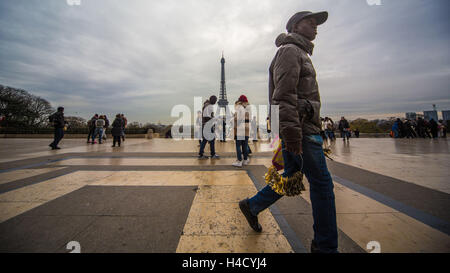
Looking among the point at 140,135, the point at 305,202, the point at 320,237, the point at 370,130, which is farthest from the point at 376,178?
the point at 370,130

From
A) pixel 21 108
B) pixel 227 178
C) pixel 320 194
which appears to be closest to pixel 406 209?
pixel 320 194

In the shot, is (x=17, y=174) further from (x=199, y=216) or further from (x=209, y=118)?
(x=209, y=118)

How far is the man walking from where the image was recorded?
4.30 feet

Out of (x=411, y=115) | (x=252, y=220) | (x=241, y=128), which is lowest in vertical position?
(x=252, y=220)

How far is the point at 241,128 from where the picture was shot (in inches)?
185

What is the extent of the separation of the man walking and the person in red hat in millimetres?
3129

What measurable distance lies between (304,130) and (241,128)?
10.8 feet

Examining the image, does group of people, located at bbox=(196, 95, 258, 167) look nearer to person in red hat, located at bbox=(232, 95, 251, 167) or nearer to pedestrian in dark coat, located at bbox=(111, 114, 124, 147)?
person in red hat, located at bbox=(232, 95, 251, 167)

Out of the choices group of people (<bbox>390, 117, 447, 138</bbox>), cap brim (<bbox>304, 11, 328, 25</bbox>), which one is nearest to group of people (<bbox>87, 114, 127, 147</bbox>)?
cap brim (<bbox>304, 11, 328, 25</bbox>)

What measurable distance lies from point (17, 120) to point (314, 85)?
4158 cm

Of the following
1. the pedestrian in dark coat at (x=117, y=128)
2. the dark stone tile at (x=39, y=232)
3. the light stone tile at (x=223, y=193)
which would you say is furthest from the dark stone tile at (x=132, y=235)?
the pedestrian in dark coat at (x=117, y=128)

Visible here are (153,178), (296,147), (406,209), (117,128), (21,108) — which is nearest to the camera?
(296,147)

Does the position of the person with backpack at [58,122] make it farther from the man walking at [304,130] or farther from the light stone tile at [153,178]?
the man walking at [304,130]
